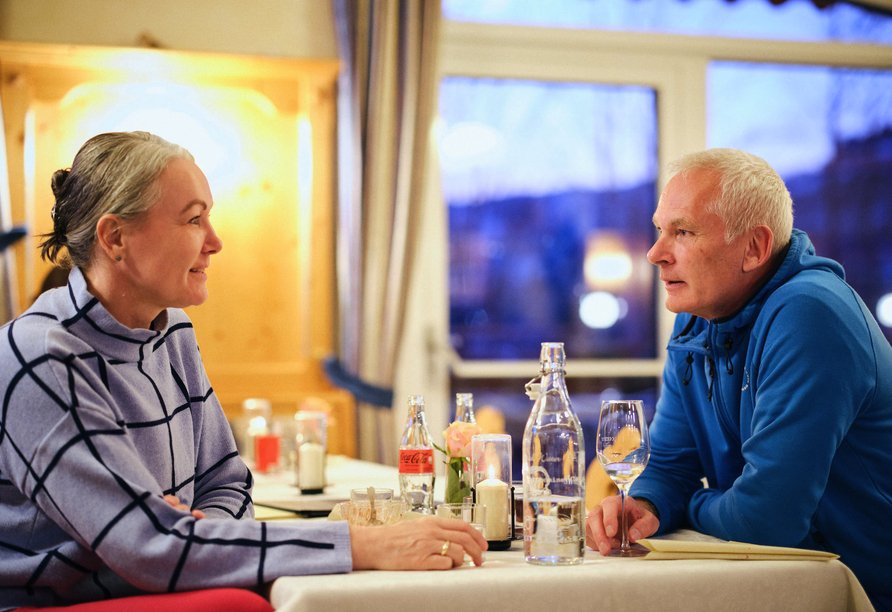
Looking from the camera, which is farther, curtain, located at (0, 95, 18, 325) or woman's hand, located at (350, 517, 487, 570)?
curtain, located at (0, 95, 18, 325)

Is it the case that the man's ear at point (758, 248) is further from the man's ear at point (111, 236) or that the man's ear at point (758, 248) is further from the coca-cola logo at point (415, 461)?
the man's ear at point (111, 236)

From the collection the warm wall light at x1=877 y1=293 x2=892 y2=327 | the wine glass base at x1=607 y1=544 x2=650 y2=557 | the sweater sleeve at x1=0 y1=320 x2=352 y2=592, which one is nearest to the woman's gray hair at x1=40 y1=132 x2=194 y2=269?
the sweater sleeve at x1=0 y1=320 x2=352 y2=592

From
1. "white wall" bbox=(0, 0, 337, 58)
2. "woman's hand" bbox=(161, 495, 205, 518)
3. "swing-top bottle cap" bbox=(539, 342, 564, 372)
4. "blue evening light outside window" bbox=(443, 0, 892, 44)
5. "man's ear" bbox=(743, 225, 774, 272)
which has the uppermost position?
"blue evening light outside window" bbox=(443, 0, 892, 44)

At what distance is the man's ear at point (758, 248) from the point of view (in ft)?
5.07

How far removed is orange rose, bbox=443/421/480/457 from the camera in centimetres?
140

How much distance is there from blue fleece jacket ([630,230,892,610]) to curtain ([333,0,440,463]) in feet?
8.30

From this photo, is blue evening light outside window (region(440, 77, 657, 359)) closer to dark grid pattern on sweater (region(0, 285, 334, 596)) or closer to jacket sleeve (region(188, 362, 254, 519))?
jacket sleeve (region(188, 362, 254, 519))

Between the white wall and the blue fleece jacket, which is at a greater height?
the white wall

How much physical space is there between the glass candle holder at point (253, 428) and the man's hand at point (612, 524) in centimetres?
157

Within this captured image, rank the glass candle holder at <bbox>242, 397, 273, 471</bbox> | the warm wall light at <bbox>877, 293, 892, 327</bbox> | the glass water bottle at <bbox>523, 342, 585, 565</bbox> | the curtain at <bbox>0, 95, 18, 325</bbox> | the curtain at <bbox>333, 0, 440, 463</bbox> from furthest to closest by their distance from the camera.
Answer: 1. the warm wall light at <bbox>877, 293, 892, 327</bbox>
2. the curtain at <bbox>333, 0, 440, 463</bbox>
3. the curtain at <bbox>0, 95, 18, 325</bbox>
4. the glass candle holder at <bbox>242, 397, 273, 471</bbox>
5. the glass water bottle at <bbox>523, 342, 585, 565</bbox>

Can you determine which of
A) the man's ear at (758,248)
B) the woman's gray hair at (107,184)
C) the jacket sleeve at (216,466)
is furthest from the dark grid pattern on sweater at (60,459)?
the man's ear at (758,248)

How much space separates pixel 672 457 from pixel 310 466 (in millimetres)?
893

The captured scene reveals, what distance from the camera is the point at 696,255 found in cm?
157

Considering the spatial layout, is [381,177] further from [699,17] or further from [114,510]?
[114,510]
